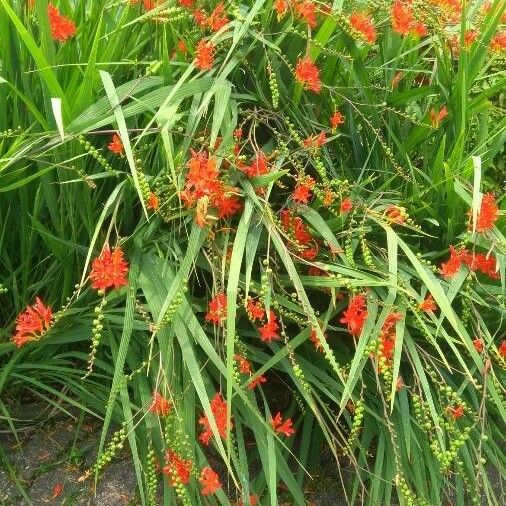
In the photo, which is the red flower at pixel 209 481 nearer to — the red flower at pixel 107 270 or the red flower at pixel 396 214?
the red flower at pixel 107 270

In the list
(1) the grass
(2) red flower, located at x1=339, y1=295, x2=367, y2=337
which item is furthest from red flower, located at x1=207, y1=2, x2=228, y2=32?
(2) red flower, located at x1=339, y1=295, x2=367, y2=337

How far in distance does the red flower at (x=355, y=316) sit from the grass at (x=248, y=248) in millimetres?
19

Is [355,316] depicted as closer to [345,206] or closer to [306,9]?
[345,206]

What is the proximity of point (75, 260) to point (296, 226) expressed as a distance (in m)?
0.46

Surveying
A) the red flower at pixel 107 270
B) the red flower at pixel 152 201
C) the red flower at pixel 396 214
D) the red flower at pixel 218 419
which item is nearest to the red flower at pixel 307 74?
the red flower at pixel 396 214

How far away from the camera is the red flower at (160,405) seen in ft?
4.33

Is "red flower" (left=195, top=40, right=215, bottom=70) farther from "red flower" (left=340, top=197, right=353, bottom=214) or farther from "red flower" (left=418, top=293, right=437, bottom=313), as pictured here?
"red flower" (left=418, top=293, right=437, bottom=313)

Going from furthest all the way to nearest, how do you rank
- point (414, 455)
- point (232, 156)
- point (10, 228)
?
point (10, 228) < point (414, 455) < point (232, 156)

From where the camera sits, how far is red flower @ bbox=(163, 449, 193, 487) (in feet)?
4.32

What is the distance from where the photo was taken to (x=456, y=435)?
4.63 ft

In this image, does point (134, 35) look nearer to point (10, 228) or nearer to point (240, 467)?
point (10, 228)

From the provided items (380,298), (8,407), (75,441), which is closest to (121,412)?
(75,441)

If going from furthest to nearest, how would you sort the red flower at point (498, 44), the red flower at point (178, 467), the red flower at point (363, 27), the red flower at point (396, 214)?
the red flower at point (498, 44), the red flower at point (363, 27), the red flower at point (396, 214), the red flower at point (178, 467)

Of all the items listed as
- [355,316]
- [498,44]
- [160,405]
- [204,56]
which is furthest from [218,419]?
[498,44]
